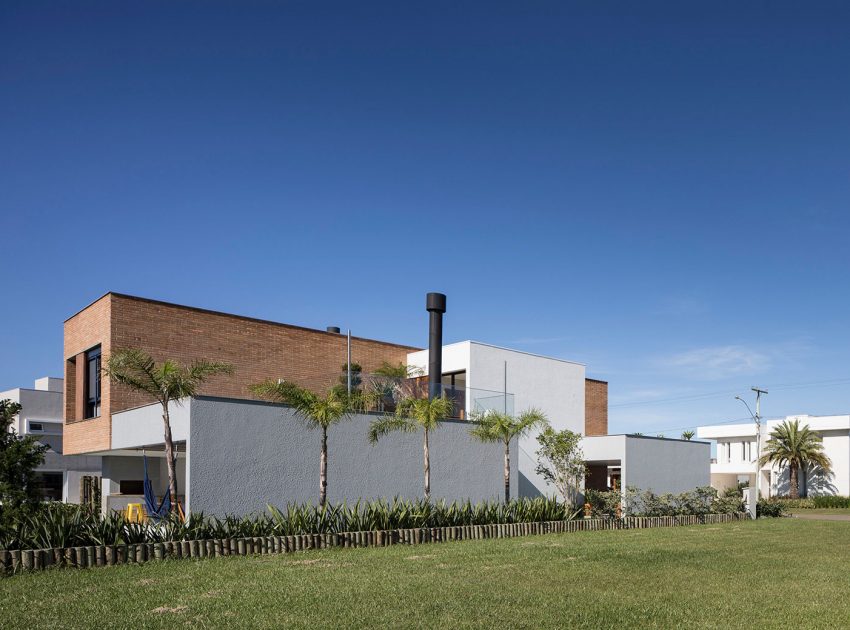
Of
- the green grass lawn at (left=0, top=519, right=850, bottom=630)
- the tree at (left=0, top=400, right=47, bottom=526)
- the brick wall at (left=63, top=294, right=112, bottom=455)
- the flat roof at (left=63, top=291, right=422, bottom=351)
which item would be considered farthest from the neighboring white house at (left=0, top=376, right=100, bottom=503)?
the green grass lawn at (left=0, top=519, right=850, bottom=630)

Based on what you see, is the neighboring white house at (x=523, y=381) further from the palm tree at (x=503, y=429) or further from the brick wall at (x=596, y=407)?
the brick wall at (x=596, y=407)

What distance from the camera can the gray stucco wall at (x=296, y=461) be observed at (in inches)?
714

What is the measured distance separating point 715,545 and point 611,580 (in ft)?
23.4

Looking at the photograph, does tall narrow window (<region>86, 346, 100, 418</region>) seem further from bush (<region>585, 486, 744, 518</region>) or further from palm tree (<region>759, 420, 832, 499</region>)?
palm tree (<region>759, 420, 832, 499</region>)

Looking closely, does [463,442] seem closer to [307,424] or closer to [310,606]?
[307,424]

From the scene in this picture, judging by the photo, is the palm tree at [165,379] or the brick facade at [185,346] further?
Result: the brick facade at [185,346]

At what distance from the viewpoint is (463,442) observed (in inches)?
962

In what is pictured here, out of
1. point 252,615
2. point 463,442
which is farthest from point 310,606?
point 463,442

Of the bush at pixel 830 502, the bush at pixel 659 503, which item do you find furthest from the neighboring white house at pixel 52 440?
the bush at pixel 830 502

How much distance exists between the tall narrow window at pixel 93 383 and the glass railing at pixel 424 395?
834cm

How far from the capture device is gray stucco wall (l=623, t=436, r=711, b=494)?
30.2 metres

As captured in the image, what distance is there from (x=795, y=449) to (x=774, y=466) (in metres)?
4.12

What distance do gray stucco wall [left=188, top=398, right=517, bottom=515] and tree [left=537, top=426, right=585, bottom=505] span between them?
12.7ft

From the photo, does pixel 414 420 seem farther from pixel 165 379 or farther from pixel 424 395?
pixel 165 379
